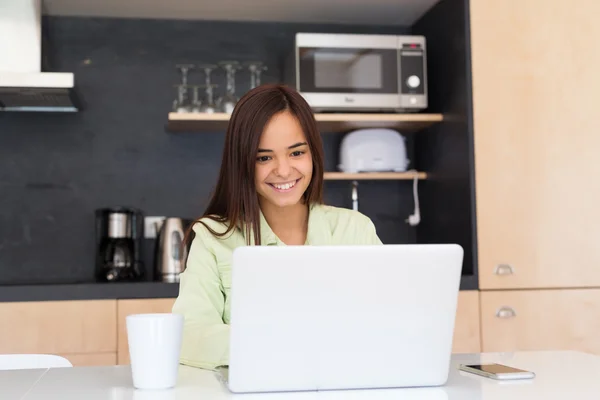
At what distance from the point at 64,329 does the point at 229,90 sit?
Result: 3.43ft

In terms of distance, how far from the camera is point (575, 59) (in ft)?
9.21

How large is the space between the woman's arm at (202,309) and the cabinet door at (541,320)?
134 cm

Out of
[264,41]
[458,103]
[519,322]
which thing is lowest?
[519,322]

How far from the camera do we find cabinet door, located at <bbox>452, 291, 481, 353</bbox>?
2.67 metres

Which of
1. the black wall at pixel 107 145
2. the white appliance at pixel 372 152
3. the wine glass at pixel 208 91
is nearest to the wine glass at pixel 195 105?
the wine glass at pixel 208 91

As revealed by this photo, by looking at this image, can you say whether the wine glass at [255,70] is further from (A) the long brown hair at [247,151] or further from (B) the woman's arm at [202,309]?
(B) the woman's arm at [202,309]

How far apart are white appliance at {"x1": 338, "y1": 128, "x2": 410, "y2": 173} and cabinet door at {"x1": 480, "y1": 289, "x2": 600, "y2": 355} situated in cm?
63

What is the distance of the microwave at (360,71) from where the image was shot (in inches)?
113

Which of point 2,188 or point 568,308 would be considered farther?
point 2,188

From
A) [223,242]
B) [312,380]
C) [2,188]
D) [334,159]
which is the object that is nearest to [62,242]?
[2,188]

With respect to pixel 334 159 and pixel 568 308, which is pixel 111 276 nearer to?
pixel 334 159

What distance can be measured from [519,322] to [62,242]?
1.71 meters

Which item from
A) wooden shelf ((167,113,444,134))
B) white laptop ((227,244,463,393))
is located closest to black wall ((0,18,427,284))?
wooden shelf ((167,113,444,134))

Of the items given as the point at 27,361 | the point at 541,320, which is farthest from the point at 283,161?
the point at 541,320
